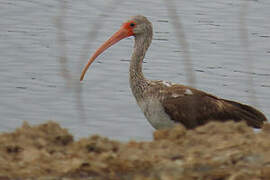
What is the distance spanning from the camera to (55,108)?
39.3 ft

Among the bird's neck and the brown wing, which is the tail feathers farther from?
the bird's neck

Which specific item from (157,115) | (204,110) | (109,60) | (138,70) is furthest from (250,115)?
(109,60)

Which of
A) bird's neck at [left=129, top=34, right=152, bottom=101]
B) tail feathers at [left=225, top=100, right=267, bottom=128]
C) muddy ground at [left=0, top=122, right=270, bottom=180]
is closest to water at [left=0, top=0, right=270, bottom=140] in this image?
bird's neck at [left=129, top=34, right=152, bottom=101]

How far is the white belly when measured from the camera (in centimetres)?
905

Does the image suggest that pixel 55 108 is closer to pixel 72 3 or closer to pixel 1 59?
pixel 1 59

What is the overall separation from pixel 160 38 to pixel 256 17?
8.08 feet

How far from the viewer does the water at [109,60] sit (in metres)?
11.7

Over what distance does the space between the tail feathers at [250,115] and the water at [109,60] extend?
73cm

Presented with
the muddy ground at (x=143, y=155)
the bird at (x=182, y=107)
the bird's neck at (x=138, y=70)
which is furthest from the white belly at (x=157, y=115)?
the muddy ground at (x=143, y=155)

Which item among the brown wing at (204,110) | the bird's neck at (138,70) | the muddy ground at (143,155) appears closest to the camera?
the muddy ground at (143,155)

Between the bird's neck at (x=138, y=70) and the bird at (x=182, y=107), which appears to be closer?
the bird at (x=182, y=107)

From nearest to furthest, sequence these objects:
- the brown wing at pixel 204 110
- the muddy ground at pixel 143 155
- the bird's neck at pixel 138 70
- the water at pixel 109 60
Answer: the muddy ground at pixel 143 155 → the brown wing at pixel 204 110 → the bird's neck at pixel 138 70 → the water at pixel 109 60

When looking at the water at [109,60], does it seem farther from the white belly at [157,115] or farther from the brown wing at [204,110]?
the white belly at [157,115]

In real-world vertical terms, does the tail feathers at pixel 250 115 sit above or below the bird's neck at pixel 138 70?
below
